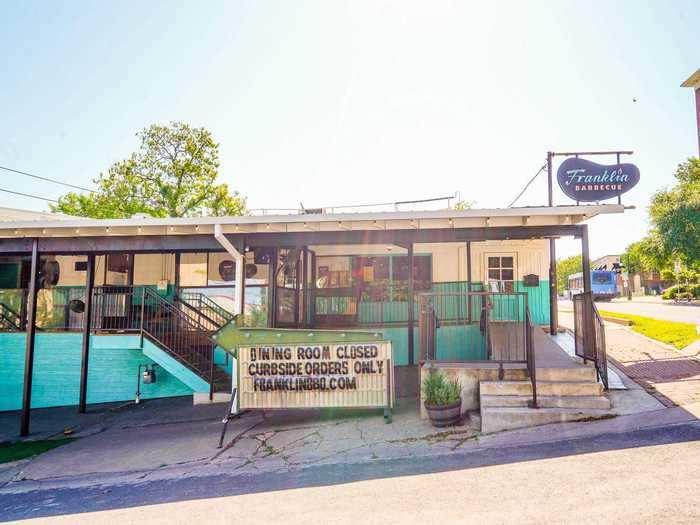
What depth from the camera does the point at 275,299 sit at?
387 inches

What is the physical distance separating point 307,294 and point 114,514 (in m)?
7.87

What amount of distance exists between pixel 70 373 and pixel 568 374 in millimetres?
11308

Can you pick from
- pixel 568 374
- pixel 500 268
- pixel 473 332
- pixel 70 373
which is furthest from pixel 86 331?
pixel 500 268

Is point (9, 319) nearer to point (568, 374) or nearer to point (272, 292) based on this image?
point (272, 292)

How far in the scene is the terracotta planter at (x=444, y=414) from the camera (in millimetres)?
6776

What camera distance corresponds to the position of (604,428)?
6.02 metres

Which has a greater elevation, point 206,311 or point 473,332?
point 206,311

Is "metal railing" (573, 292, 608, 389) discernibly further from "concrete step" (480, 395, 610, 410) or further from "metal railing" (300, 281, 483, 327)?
"metal railing" (300, 281, 483, 327)

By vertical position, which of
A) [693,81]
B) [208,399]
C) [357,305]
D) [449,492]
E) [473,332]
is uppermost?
[693,81]

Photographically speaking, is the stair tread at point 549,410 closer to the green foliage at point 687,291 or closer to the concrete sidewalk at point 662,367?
the concrete sidewalk at point 662,367

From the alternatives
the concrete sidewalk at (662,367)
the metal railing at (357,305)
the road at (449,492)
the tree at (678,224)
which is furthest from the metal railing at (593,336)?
the tree at (678,224)

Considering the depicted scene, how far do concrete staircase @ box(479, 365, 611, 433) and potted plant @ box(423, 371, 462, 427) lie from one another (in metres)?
0.38

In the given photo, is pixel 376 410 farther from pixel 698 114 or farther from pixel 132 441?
pixel 698 114

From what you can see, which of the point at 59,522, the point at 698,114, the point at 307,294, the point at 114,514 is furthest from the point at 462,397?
the point at 698,114
